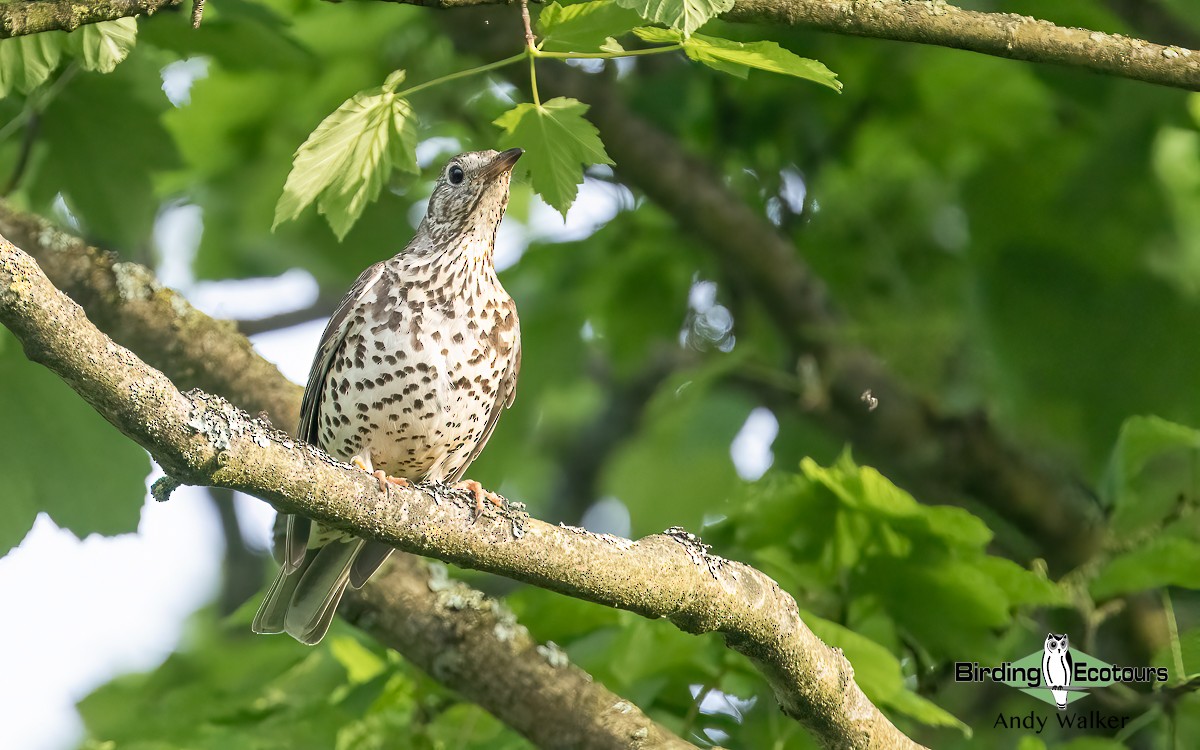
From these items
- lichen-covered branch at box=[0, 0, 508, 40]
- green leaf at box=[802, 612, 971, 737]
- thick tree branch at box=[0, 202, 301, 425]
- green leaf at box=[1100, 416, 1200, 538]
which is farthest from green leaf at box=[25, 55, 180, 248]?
green leaf at box=[1100, 416, 1200, 538]

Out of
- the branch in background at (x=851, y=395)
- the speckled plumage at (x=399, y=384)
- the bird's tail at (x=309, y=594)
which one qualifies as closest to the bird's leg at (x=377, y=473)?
the speckled plumage at (x=399, y=384)

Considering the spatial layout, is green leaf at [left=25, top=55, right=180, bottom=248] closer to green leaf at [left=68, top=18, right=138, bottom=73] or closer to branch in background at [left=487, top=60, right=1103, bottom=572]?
green leaf at [left=68, top=18, right=138, bottom=73]

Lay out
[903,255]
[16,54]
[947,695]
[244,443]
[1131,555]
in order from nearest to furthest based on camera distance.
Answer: [244,443], [16,54], [1131,555], [947,695], [903,255]

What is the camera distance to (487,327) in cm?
466

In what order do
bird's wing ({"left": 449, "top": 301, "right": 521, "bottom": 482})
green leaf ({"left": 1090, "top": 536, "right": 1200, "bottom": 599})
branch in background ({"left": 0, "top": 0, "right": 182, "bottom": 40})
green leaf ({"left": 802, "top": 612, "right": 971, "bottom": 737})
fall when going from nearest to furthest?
branch in background ({"left": 0, "top": 0, "right": 182, "bottom": 40}) < green leaf ({"left": 802, "top": 612, "right": 971, "bottom": 737}) < green leaf ({"left": 1090, "top": 536, "right": 1200, "bottom": 599}) < bird's wing ({"left": 449, "top": 301, "right": 521, "bottom": 482})

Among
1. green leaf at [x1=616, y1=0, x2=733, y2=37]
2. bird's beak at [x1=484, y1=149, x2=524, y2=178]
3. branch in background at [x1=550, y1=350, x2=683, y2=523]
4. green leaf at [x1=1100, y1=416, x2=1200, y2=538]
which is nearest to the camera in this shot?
green leaf at [x1=616, y1=0, x2=733, y2=37]

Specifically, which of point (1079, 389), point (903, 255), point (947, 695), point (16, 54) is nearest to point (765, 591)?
point (16, 54)

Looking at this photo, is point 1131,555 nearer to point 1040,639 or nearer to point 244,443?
point 1040,639

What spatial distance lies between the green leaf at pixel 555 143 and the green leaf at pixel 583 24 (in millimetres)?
201

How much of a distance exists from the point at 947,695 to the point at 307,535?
9.79 ft

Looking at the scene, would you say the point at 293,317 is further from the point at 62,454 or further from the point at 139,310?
the point at 62,454

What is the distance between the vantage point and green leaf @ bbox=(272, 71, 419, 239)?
125 inches

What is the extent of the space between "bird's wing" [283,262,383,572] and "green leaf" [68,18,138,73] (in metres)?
1.37

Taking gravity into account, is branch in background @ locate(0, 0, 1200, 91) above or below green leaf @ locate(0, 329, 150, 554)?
above
